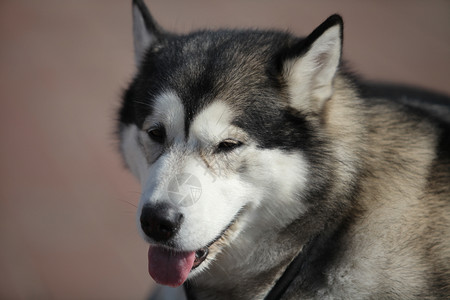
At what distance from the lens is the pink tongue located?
238 centimetres

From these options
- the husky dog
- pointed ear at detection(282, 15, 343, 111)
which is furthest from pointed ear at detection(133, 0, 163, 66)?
pointed ear at detection(282, 15, 343, 111)

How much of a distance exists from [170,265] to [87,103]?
13.4 feet

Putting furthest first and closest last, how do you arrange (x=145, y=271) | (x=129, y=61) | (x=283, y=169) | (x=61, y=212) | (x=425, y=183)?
1. (x=129, y=61)
2. (x=61, y=212)
3. (x=145, y=271)
4. (x=425, y=183)
5. (x=283, y=169)

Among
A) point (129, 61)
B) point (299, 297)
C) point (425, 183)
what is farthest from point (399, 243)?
point (129, 61)

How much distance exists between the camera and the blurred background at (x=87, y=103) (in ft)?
14.2

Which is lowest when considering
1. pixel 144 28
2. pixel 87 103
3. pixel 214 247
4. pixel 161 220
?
pixel 87 103

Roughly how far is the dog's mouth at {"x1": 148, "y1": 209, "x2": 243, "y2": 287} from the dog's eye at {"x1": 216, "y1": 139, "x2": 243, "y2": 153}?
0.27m

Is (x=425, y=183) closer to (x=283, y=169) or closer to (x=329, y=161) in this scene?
(x=329, y=161)

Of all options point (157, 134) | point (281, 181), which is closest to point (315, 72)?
point (281, 181)

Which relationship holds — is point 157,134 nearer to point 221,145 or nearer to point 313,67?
point 221,145

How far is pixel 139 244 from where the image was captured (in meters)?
4.53

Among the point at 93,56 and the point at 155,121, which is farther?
the point at 93,56

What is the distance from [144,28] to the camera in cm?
287

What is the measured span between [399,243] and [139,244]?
261cm
